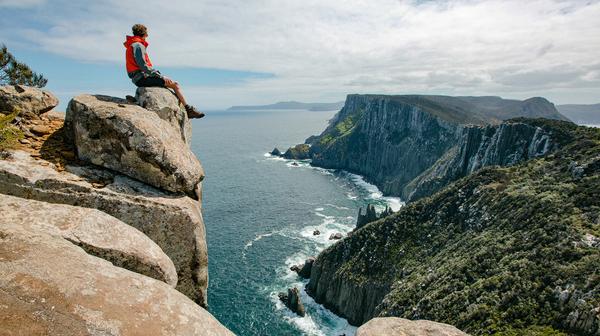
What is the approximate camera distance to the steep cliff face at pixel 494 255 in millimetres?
44094

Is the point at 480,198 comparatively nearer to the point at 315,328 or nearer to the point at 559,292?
the point at 559,292

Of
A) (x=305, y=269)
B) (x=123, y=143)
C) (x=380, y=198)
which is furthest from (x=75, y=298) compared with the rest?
(x=380, y=198)

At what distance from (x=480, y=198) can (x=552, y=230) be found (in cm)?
2085

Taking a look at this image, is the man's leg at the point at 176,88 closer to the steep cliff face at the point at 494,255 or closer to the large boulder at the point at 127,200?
the large boulder at the point at 127,200

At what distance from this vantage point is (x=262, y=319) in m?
72.8

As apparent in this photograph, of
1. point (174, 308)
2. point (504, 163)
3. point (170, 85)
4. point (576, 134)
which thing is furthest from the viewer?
point (504, 163)

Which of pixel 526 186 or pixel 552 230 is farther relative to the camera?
pixel 526 186

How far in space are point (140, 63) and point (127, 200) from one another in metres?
7.21

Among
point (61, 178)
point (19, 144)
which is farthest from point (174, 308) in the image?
point (19, 144)

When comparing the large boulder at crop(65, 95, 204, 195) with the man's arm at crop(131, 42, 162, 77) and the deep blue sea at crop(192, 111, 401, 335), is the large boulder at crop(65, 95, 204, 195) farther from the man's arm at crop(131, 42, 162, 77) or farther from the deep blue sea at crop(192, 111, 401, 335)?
the deep blue sea at crop(192, 111, 401, 335)

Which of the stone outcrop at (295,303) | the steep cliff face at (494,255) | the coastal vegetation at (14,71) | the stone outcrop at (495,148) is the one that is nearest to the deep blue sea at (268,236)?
the stone outcrop at (295,303)

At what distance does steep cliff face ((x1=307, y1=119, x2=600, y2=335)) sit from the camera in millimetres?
44094

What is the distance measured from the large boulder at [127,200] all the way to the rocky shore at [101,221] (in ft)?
0.11

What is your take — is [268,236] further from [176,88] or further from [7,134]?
[7,134]
